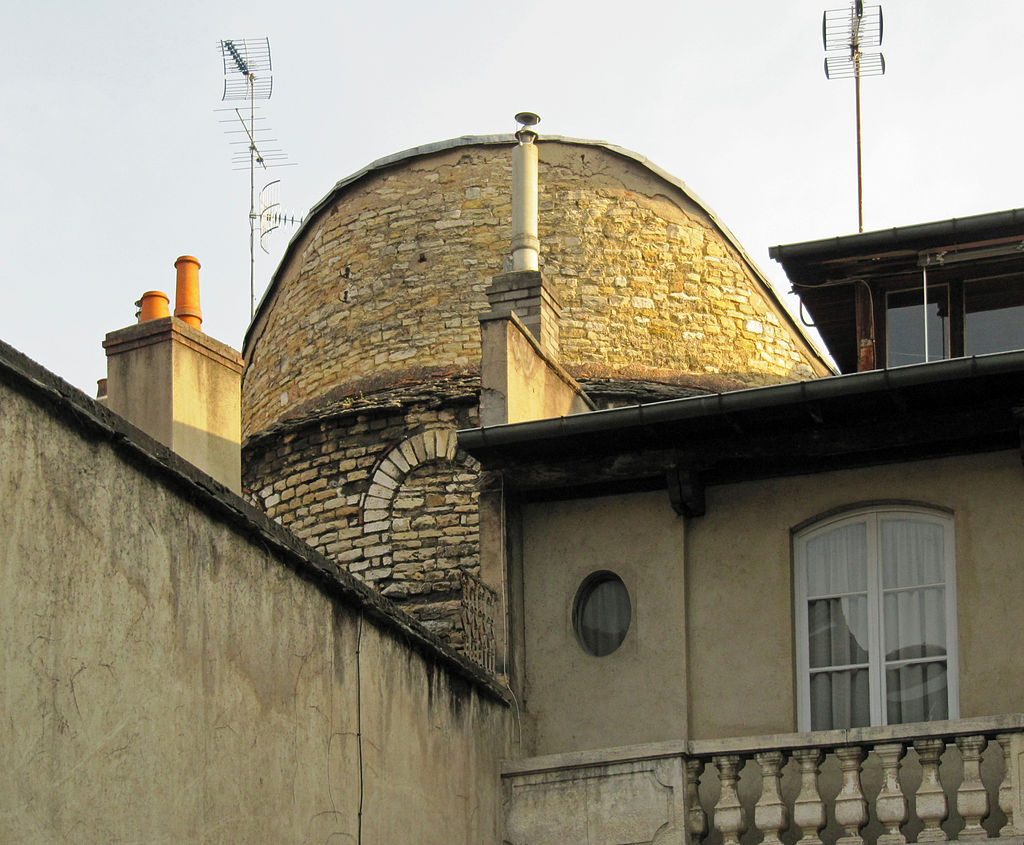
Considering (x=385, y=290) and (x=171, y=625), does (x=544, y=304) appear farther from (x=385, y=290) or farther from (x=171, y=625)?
(x=171, y=625)

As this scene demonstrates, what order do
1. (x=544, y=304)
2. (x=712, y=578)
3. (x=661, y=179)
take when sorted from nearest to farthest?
(x=712, y=578)
(x=544, y=304)
(x=661, y=179)

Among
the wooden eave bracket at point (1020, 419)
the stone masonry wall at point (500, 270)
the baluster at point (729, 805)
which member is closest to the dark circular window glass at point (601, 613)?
the baluster at point (729, 805)

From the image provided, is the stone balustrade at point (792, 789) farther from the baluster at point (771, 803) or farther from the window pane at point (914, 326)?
the window pane at point (914, 326)

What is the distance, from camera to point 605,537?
1256 centimetres

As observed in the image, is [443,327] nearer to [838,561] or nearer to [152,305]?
[152,305]

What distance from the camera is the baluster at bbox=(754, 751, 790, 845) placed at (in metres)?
11.0

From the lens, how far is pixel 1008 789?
34.4 ft

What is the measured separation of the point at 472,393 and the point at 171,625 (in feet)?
32.2

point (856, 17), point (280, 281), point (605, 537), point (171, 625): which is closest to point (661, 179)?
point (856, 17)

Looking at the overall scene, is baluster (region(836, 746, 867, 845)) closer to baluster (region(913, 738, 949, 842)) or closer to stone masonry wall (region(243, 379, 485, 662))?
baluster (region(913, 738, 949, 842))

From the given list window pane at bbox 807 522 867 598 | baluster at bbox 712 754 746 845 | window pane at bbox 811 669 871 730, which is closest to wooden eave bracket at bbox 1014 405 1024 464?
window pane at bbox 807 522 867 598

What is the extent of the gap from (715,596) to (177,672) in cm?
430

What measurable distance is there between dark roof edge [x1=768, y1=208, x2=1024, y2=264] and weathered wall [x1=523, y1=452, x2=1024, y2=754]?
104 inches

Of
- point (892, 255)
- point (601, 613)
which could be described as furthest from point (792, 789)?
point (892, 255)
